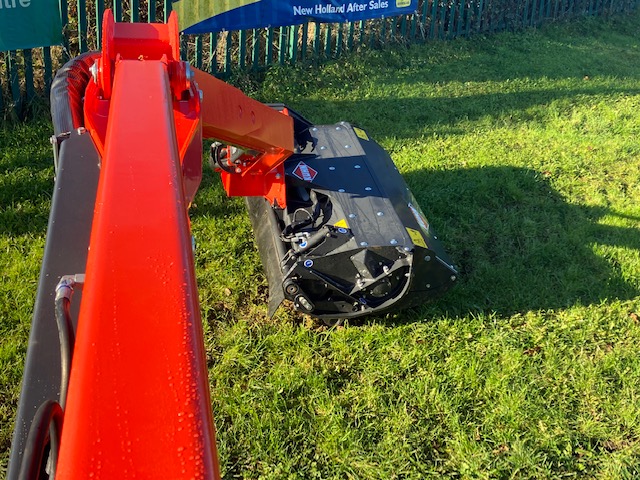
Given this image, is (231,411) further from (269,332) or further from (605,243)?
(605,243)

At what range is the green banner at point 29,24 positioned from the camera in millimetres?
4762

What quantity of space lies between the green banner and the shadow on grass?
10.6 ft

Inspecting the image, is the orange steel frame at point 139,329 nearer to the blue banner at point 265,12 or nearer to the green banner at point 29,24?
the green banner at point 29,24

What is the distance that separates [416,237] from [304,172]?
0.81 metres

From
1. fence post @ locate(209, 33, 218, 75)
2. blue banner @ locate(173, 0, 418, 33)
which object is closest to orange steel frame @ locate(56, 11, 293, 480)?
blue banner @ locate(173, 0, 418, 33)

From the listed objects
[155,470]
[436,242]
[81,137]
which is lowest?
[436,242]

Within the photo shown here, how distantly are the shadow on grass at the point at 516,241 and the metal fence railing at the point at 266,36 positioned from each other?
255cm

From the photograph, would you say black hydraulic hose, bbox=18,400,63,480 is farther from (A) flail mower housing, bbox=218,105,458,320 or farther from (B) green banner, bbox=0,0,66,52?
(B) green banner, bbox=0,0,66,52

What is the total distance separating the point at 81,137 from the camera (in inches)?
104

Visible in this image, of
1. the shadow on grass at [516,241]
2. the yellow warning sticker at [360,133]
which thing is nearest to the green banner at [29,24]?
the yellow warning sticker at [360,133]

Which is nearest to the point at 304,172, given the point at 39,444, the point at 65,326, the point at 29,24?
the point at 65,326

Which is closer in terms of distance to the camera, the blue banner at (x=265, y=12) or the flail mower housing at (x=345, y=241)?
the flail mower housing at (x=345, y=241)

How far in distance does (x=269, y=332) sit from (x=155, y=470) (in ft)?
8.64

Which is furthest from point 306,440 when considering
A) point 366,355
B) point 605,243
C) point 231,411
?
point 605,243
